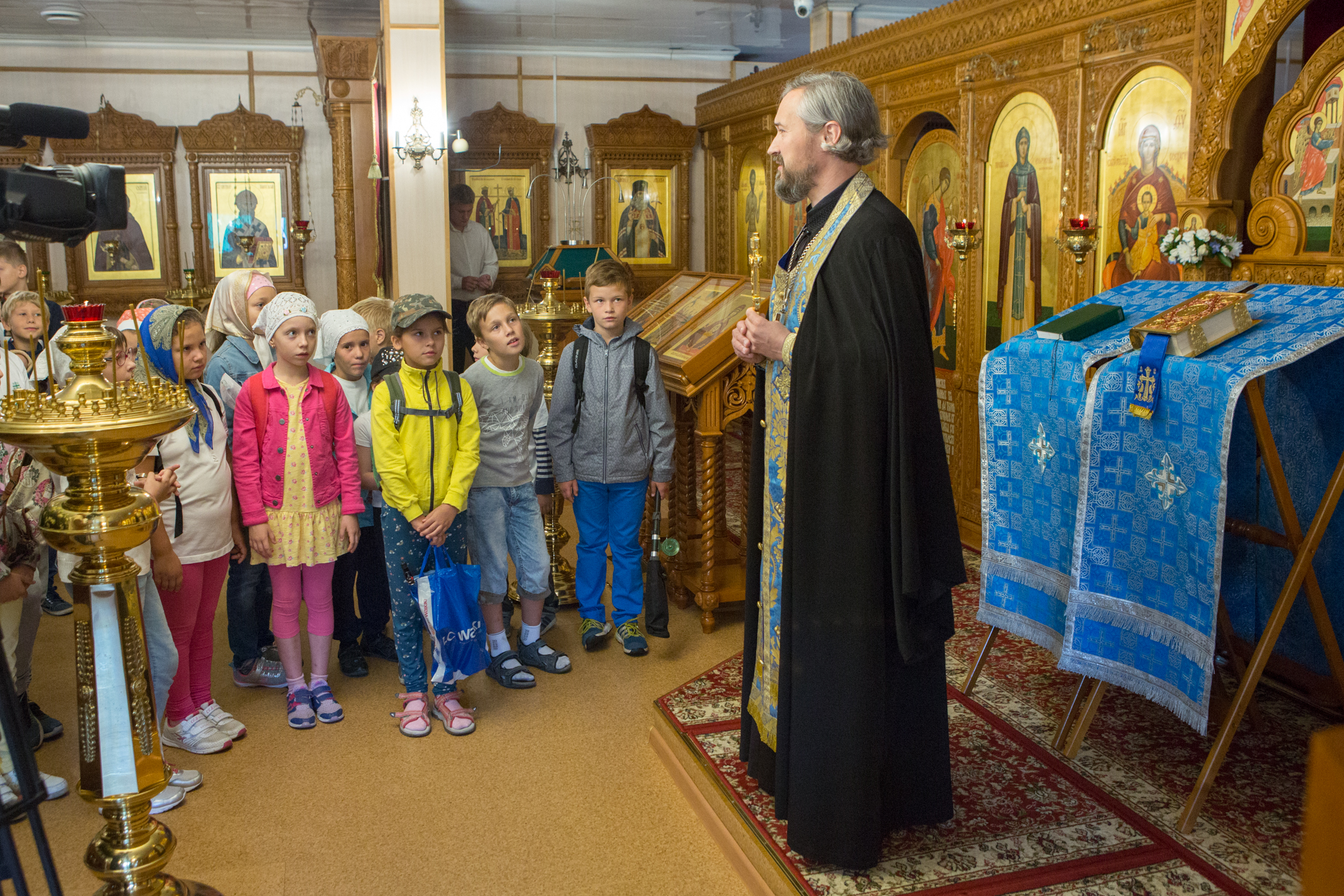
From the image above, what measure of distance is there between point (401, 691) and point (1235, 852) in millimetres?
2860

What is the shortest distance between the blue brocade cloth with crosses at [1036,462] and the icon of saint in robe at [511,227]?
8520 millimetres

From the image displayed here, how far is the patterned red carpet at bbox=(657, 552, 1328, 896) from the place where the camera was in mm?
2629

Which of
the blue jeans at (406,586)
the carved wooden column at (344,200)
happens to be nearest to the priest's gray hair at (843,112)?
the blue jeans at (406,586)

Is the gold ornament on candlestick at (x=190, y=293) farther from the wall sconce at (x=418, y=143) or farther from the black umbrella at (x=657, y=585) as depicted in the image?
the black umbrella at (x=657, y=585)

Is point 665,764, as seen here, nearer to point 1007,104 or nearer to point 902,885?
point 902,885

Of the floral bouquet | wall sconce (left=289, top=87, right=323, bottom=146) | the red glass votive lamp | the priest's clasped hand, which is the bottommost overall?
the priest's clasped hand

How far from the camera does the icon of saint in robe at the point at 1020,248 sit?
5.78 meters

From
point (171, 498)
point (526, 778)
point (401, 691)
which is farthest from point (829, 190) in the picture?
point (401, 691)

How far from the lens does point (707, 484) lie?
4.57m

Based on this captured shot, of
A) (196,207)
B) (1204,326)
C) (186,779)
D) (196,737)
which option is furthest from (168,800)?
(196,207)

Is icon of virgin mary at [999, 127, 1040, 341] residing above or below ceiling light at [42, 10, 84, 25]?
below

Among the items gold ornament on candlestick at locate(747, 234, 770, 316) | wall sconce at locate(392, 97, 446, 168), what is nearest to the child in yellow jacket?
gold ornament on candlestick at locate(747, 234, 770, 316)

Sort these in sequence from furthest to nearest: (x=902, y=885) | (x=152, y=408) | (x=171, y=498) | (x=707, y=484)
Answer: (x=707, y=484) → (x=171, y=498) → (x=902, y=885) → (x=152, y=408)

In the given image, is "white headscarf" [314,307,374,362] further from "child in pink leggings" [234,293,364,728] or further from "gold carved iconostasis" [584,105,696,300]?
"gold carved iconostasis" [584,105,696,300]
